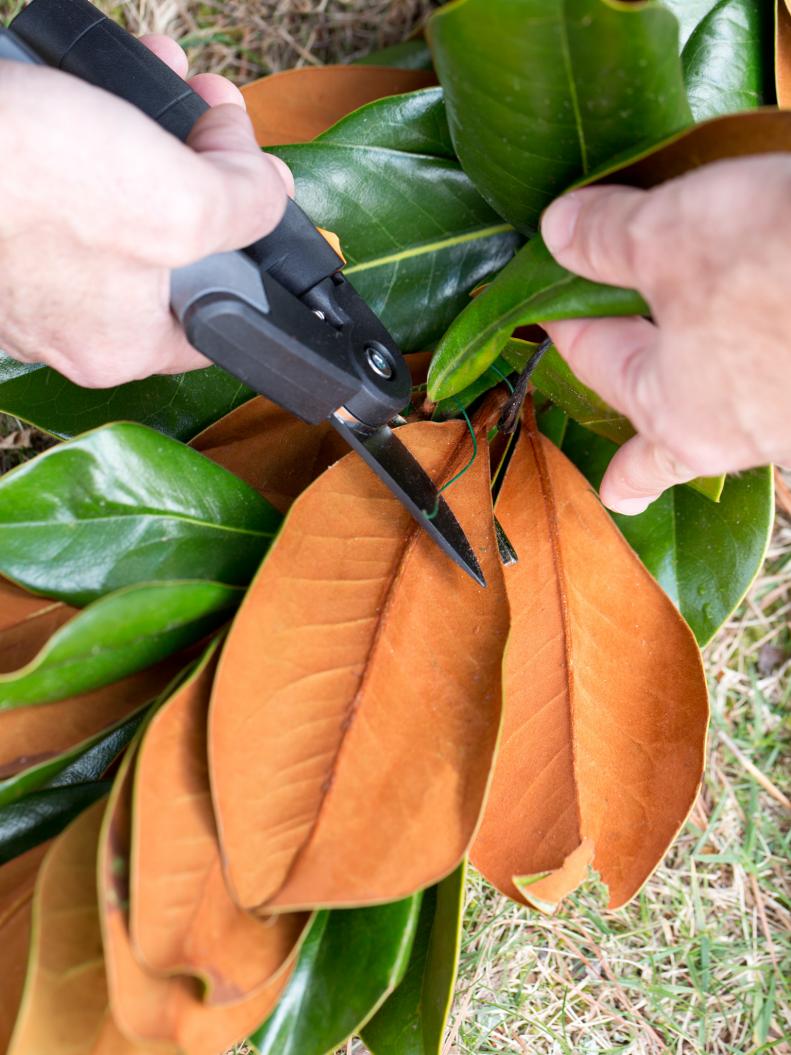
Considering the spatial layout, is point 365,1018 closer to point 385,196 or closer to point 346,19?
point 385,196

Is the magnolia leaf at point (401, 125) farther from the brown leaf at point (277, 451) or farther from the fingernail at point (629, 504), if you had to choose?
the fingernail at point (629, 504)

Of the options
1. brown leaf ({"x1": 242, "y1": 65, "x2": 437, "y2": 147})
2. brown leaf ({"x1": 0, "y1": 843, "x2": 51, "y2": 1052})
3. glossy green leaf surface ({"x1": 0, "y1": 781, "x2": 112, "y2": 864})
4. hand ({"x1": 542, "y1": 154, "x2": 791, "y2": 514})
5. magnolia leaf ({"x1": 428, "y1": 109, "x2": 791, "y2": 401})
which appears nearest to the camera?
hand ({"x1": 542, "y1": 154, "x2": 791, "y2": 514})

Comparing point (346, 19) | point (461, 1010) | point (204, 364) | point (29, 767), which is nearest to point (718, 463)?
point (204, 364)

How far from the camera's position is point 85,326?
0.75 metres

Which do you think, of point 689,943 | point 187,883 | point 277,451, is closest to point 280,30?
point 277,451

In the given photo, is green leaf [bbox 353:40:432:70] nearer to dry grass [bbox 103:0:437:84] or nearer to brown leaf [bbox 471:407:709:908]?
dry grass [bbox 103:0:437:84]

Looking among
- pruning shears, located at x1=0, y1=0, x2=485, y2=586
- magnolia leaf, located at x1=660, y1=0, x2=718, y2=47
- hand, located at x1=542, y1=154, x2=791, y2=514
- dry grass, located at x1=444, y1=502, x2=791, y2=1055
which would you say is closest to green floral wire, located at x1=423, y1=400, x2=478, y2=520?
pruning shears, located at x1=0, y1=0, x2=485, y2=586

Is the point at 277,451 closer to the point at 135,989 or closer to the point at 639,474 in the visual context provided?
the point at 639,474

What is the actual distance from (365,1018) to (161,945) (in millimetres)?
206

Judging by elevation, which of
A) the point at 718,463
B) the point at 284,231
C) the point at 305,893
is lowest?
the point at 305,893

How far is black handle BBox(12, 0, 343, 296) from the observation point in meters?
0.83

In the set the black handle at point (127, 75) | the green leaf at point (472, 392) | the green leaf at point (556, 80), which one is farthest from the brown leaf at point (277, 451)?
the green leaf at point (556, 80)

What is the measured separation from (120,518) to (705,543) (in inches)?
25.7

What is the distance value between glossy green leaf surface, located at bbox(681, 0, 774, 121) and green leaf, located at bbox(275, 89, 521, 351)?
0.23 meters
